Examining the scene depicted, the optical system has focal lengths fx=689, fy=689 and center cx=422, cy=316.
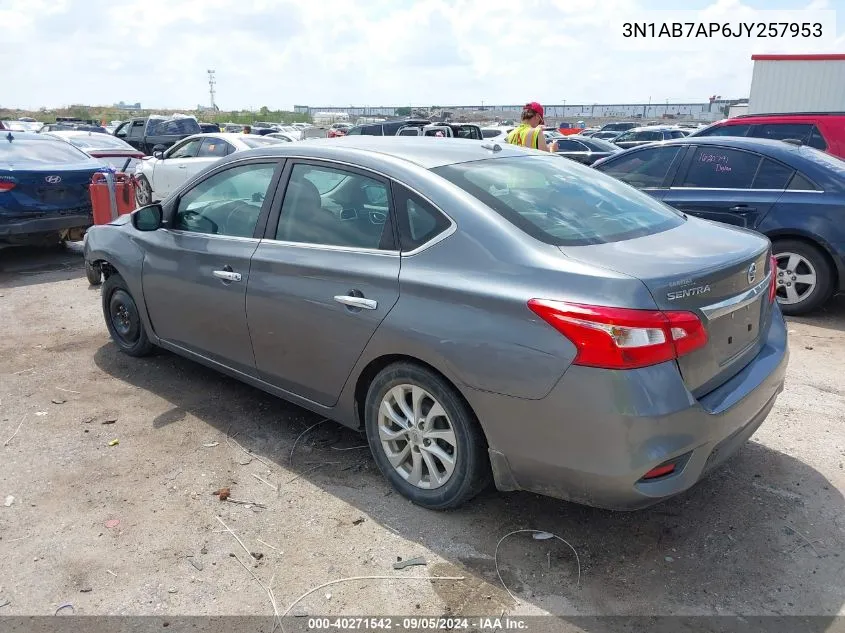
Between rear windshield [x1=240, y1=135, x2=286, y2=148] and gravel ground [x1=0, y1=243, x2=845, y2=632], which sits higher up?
rear windshield [x1=240, y1=135, x2=286, y2=148]

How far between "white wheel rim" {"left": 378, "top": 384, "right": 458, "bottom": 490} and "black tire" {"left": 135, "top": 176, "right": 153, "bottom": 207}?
792cm

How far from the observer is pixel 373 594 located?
2.76 m

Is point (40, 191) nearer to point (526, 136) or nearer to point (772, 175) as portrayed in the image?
point (526, 136)

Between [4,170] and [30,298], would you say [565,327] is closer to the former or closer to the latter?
[30,298]

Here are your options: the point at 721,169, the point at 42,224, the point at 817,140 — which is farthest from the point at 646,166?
the point at 42,224

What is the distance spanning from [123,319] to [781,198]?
18.8 feet

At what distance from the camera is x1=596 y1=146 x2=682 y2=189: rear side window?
22.9 ft

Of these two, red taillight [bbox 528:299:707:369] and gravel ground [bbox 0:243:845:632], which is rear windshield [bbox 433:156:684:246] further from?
gravel ground [bbox 0:243:845:632]

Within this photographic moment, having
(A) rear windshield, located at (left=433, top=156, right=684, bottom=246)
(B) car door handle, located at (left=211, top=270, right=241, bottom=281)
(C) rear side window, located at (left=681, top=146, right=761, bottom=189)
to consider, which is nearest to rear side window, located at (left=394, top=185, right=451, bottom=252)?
(A) rear windshield, located at (left=433, top=156, right=684, bottom=246)

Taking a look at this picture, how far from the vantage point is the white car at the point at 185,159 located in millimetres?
11477

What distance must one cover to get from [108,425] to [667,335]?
11.1 feet

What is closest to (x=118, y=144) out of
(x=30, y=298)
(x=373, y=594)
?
(x=30, y=298)

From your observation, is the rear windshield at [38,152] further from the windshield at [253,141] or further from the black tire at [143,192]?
the windshield at [253,141]

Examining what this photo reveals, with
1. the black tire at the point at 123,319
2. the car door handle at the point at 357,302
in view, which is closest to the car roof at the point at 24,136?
the black tire at the point at 123,319
